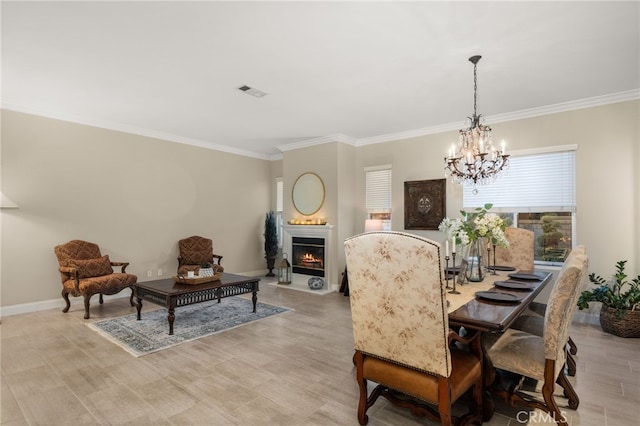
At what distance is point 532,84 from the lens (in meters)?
3.78

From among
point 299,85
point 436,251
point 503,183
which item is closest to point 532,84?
point 503,183

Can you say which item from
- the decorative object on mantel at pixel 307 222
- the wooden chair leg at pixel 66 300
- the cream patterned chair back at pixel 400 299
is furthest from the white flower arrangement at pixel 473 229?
the wooden chair leg at pixel 66 300

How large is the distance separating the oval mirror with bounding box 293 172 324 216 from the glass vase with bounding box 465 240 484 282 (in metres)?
3.51

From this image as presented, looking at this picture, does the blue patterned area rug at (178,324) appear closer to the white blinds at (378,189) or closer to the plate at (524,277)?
the white blinds at (378,189)

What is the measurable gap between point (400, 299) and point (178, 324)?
3335 millimetres

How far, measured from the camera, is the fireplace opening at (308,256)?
6293mm

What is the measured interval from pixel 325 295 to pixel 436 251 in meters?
4.40

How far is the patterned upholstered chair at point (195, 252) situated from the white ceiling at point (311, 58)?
2.29 metres

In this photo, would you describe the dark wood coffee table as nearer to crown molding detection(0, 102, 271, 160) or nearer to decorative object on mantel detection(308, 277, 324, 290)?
decorative object on mantel detection(308, 277, 324, 290)

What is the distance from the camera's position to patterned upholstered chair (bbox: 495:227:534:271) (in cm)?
396

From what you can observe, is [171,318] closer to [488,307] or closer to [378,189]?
[488,307]

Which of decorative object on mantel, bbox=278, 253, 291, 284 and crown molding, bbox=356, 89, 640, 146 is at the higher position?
crown molding, bbox=356, 89, 640, 146

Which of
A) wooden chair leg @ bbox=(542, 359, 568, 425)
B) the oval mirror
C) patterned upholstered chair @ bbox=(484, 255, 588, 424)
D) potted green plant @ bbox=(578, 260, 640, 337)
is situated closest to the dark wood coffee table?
the oval mirror
